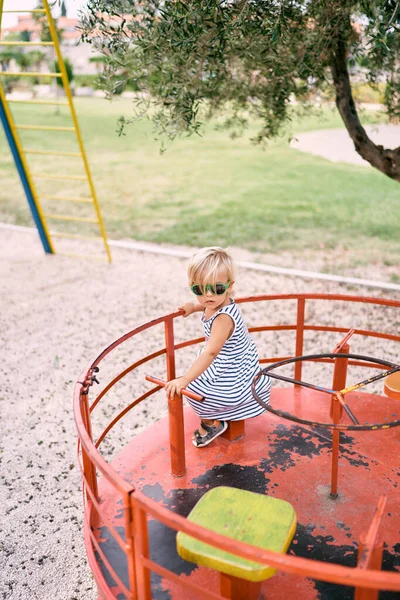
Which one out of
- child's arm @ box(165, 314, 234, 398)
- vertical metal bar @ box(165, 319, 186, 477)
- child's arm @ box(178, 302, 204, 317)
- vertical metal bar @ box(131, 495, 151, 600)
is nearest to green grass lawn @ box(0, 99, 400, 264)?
child's arm @ box(178, 302, 204, 317)

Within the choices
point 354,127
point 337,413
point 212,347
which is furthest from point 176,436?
point 354,127

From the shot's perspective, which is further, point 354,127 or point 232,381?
point 354,127

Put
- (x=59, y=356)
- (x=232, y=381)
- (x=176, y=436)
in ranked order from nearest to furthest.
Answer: (x=176, y=436) < (x=232, y=381) < (x=59, y=356)

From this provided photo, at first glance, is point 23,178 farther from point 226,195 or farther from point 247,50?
point 226,195

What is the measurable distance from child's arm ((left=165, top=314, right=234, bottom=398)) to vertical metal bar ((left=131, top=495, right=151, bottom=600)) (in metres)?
0.94

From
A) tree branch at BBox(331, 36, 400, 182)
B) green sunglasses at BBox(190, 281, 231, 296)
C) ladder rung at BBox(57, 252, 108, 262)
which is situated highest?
tree branch at BBox(331, 36, 400, 182)

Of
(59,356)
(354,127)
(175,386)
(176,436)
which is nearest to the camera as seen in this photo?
(175,386)

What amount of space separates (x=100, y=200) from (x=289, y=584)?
12.4m

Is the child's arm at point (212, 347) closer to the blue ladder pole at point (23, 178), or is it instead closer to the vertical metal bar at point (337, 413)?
the vertical metal bar at point (337, 413)

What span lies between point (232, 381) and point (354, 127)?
120 inches

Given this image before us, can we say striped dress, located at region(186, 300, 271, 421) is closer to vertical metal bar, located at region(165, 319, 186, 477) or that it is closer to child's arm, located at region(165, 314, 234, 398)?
child's arm, located at region(165, 314, 234, 398)

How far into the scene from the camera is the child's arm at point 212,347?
3.24 metres

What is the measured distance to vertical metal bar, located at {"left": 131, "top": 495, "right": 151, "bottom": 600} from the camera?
2.21 metres

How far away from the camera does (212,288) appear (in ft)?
→ 11.3
